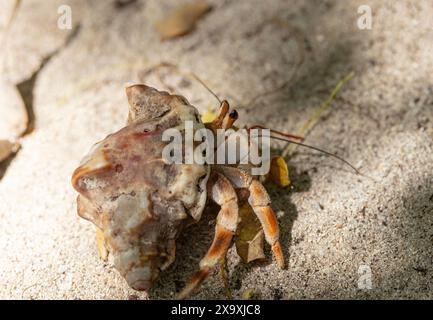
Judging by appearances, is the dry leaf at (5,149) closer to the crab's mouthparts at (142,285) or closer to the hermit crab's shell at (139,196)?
the hermit crab's shell at (139,196)

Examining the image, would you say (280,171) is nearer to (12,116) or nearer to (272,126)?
(272,126)

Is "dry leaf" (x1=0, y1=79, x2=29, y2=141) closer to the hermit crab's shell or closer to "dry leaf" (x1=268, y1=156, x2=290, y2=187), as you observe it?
the hermit crab's shell

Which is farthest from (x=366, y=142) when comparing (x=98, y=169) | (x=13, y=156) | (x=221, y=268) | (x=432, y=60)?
(x=13, y=156)

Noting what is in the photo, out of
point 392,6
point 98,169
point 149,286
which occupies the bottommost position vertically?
point 149,286

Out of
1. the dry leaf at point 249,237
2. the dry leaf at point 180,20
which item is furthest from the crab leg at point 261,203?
the dry leaf at point 180,20

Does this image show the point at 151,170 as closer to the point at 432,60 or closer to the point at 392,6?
the point at 432,60

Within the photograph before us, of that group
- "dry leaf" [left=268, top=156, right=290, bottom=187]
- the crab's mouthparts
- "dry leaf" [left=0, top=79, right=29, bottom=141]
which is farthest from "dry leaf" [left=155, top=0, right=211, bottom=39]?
the crab's mouthparts

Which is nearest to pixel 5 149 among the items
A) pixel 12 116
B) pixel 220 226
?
pixel 12 116
